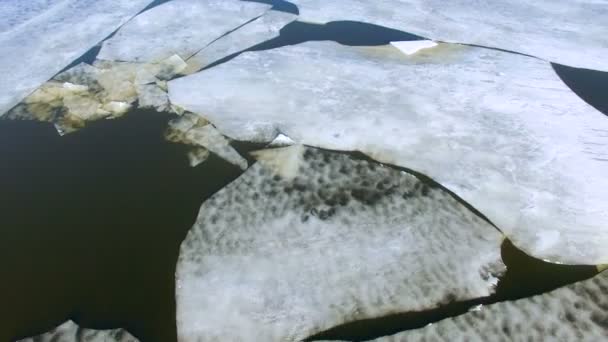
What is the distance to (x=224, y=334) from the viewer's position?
4.96 ft

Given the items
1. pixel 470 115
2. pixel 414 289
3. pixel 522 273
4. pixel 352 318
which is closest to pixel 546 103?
pixel 470 115

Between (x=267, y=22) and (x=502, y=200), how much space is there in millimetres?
2612

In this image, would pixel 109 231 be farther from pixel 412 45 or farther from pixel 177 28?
pixel 412 45

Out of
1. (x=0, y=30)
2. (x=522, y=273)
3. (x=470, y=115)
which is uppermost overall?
(x=470, y=115)

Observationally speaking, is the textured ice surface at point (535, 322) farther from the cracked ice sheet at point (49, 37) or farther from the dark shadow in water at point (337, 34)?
the cracked ice sheet at point (49, 37)

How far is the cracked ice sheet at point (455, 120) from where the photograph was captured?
1910mm

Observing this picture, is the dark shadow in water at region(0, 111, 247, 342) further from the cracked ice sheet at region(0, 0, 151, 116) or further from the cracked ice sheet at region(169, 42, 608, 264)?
the cracked ice sheet at region(0, 0, 151, 116)

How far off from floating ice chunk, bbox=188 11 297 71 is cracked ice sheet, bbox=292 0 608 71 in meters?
0.26

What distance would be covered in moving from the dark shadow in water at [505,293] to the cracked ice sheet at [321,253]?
0.03 m

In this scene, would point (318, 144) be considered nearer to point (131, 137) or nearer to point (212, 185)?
point (212, 185)

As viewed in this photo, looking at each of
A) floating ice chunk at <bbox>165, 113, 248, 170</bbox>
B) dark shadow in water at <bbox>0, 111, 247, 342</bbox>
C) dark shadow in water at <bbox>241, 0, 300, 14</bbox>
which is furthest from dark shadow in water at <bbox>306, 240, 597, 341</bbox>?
dark shadow in water at <bbox>241, 0, 300, 14</bbox>

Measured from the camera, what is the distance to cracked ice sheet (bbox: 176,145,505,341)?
5.16ft

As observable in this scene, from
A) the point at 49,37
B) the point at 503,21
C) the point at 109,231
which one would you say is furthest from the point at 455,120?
the point at 49,37

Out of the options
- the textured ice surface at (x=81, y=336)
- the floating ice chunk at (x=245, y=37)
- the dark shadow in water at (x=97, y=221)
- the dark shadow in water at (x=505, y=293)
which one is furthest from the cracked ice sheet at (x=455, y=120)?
the textured ice surface at (x=81, y=336)
